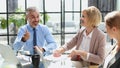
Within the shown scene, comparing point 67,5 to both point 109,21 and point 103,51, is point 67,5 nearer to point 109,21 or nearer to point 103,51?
point 103,51

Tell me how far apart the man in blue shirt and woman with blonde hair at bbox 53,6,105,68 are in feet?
1.48

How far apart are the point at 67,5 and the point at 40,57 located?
2.02 metres

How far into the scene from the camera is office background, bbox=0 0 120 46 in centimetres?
386

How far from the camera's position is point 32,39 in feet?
9.37

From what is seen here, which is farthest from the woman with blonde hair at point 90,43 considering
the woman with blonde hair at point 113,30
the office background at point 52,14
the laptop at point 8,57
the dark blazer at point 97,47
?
the office background at point 52,14

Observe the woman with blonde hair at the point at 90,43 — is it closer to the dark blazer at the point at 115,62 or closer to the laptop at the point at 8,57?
the laptop at the point at 8,57

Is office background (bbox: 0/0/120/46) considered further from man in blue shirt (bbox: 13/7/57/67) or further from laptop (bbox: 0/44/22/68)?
laptop (bbox: 0/44/22/68)

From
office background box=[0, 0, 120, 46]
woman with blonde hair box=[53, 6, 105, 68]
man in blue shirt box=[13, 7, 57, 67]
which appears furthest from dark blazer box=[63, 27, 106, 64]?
office background box=[0, 0, 120, 46]

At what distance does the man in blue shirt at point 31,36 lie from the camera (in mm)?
2666

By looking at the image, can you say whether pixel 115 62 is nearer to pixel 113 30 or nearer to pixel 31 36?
pixel 113 30

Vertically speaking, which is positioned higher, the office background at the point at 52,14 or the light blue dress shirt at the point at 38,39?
A: the office background at the point at 52,14

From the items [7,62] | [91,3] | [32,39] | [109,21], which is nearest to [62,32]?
[91,3]

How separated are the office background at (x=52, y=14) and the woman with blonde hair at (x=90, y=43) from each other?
159cm

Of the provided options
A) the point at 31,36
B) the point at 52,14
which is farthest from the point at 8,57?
the point at 52,14
